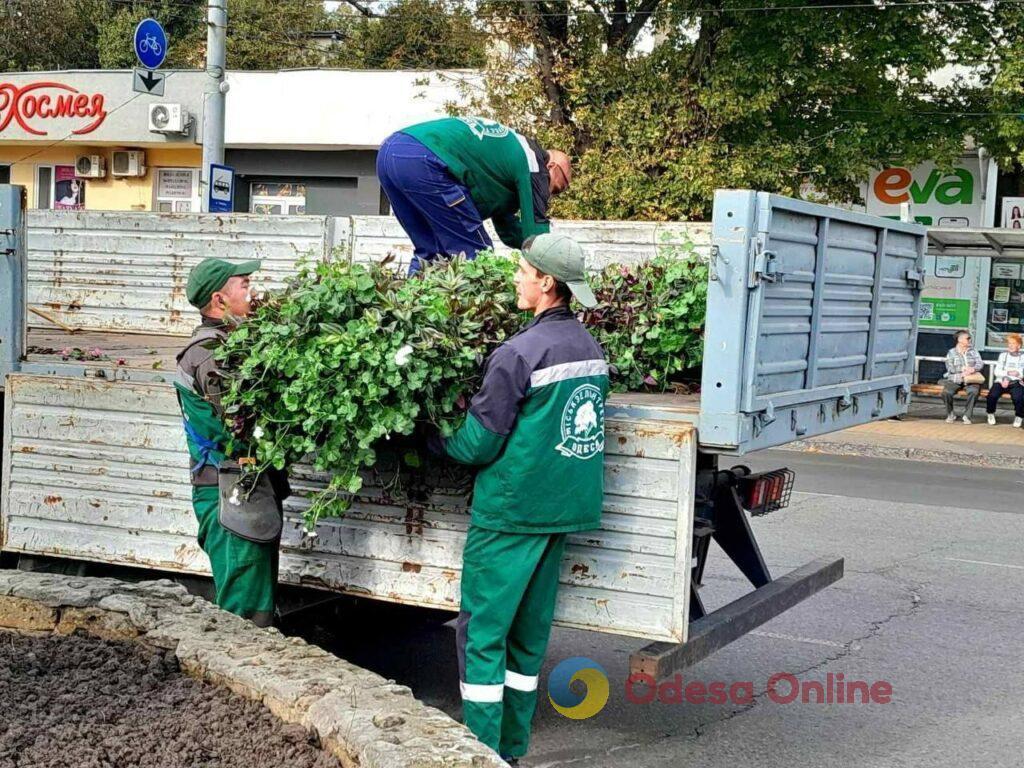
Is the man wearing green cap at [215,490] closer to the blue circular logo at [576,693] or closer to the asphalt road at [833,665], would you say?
the asphalt road at [833,665]

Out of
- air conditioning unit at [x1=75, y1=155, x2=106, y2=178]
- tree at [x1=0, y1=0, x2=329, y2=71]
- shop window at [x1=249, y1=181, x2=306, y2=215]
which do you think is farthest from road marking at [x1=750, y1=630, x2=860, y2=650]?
tree at [x1=0, y1=0, x2=329, y2=71]

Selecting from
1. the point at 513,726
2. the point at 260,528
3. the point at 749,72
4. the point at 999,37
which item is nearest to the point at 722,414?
the point at 513,726

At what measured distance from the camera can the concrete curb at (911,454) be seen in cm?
1570

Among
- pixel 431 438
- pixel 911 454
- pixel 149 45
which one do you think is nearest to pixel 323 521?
pixel 431 438

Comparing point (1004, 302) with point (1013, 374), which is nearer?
point (1013, 374)

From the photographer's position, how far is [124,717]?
3.44m

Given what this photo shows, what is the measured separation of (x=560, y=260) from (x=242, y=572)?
162cm

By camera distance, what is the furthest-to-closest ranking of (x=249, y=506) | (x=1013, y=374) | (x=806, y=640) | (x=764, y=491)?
(x=1013, y=374)
(x=806, y=640)
(x=764, y=491)
(x=249, y=506)

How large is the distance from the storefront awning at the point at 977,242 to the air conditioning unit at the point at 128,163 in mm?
17160

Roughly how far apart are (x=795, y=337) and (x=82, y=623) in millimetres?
2681

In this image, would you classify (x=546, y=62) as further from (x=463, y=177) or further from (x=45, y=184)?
(x=45, y=184)

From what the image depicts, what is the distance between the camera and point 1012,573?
855 cm

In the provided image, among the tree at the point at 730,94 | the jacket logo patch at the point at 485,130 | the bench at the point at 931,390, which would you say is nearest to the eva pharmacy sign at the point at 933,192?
the bench at the point at 931,390

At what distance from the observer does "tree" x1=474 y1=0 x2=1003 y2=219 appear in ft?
55.0
